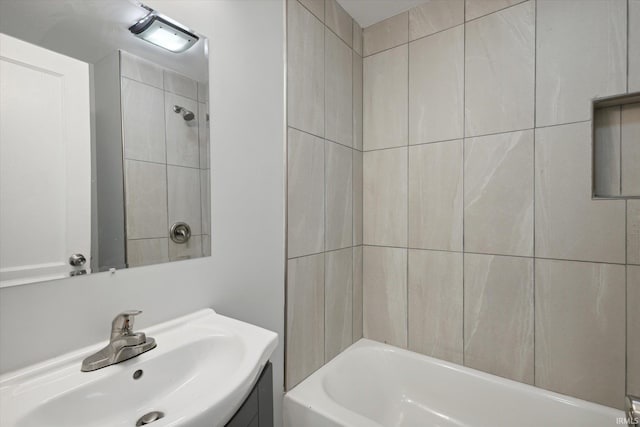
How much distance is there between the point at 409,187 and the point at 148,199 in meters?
1.38

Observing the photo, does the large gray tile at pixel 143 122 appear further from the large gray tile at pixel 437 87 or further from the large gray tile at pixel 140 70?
the large gray tile at pixel 437 87

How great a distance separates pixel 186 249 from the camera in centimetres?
100

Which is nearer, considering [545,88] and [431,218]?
[545,88]

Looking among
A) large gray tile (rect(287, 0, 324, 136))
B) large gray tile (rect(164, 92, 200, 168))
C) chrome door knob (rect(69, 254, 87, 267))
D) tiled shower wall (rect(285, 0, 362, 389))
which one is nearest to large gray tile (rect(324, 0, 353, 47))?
tiled shower wall (rect(285, 0, 362, 389))

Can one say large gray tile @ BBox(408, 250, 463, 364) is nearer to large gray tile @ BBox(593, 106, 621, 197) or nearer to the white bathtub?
the white bathtub

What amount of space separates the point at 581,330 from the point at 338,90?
5.54 ft

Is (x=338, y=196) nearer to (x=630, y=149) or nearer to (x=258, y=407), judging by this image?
(x=258, y=407)

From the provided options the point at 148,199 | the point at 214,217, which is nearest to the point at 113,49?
the point at 148,199

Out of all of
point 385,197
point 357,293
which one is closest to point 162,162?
point 385,197

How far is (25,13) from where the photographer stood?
69cm

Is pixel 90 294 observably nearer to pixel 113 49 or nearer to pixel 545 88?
pixel 113 49

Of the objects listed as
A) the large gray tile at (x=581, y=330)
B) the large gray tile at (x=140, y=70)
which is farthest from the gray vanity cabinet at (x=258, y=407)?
the large gray tile at (x=581, y=330)

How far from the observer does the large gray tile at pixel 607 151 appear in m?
1.30

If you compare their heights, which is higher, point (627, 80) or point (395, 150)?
point (627, 80)
